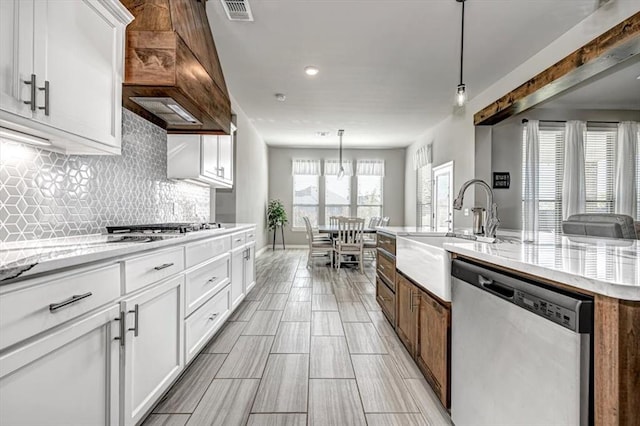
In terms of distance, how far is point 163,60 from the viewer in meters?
1.93

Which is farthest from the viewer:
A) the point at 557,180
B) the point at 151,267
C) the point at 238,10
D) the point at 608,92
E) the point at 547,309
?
the point at 557,180

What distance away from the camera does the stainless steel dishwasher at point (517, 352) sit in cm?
83

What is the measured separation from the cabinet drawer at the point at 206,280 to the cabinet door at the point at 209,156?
91 cm

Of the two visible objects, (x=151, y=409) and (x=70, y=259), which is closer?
(x=70, y=259)

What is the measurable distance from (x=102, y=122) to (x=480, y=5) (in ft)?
9.90

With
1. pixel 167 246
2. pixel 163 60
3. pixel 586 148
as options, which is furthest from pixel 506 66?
pixel 167 246

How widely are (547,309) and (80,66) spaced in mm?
2052

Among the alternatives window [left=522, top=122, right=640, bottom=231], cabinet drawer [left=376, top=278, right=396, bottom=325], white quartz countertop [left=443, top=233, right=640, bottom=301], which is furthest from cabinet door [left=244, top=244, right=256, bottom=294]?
window [left=522, top=122, right=640, bottom=231]

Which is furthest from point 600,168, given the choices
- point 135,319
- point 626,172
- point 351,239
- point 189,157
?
point 135,319

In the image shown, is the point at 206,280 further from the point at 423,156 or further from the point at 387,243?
the point at 423,156

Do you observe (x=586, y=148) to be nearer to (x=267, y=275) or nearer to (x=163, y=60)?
(x=267, y=275)

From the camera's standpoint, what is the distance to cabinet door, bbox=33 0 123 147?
50.5 inches

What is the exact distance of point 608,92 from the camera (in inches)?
182

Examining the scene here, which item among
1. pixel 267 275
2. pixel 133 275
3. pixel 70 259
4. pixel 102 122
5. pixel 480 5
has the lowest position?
pixel 267 275
